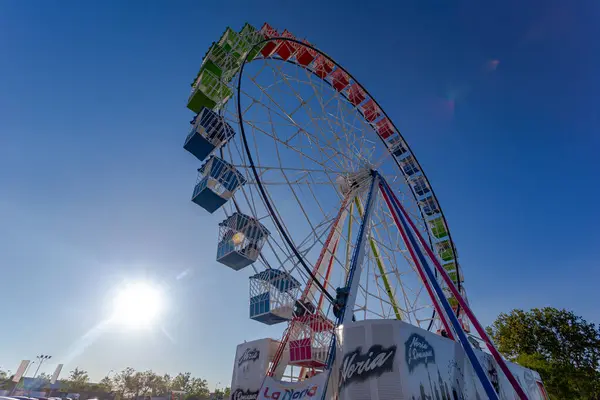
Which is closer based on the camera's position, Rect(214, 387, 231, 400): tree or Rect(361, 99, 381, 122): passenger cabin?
Rect(361, 99, 381, 122): passenger cabin

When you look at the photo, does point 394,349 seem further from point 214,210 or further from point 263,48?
point 263,48

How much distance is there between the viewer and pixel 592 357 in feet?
98.7

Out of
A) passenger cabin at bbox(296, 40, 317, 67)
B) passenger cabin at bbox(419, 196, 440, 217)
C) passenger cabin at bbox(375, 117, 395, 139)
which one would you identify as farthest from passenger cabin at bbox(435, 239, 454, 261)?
passenger cabin at bbox(296, 40, 317, 67)

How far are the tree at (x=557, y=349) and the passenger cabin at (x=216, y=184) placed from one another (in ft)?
106

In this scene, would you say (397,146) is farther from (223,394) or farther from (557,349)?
(223,394)

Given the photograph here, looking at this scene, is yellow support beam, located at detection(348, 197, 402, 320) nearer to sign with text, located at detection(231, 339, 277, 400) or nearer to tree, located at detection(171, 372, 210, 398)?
sign with text, located at detection(231, 339, 277, 400)

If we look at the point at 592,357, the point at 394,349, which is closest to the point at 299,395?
the point at 394,349

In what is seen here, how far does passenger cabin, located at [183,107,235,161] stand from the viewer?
14.9 m

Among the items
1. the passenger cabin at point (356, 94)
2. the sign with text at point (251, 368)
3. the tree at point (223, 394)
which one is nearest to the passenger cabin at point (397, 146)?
the passenger cabin at point (356, 94)

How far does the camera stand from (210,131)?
49.2 ft

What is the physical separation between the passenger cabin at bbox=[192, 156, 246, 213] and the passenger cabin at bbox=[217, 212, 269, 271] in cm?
106

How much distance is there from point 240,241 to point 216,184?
263 cm

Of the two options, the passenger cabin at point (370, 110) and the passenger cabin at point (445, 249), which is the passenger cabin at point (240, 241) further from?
the passenger cabin at point (445, 249)

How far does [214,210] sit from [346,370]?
8.30m
